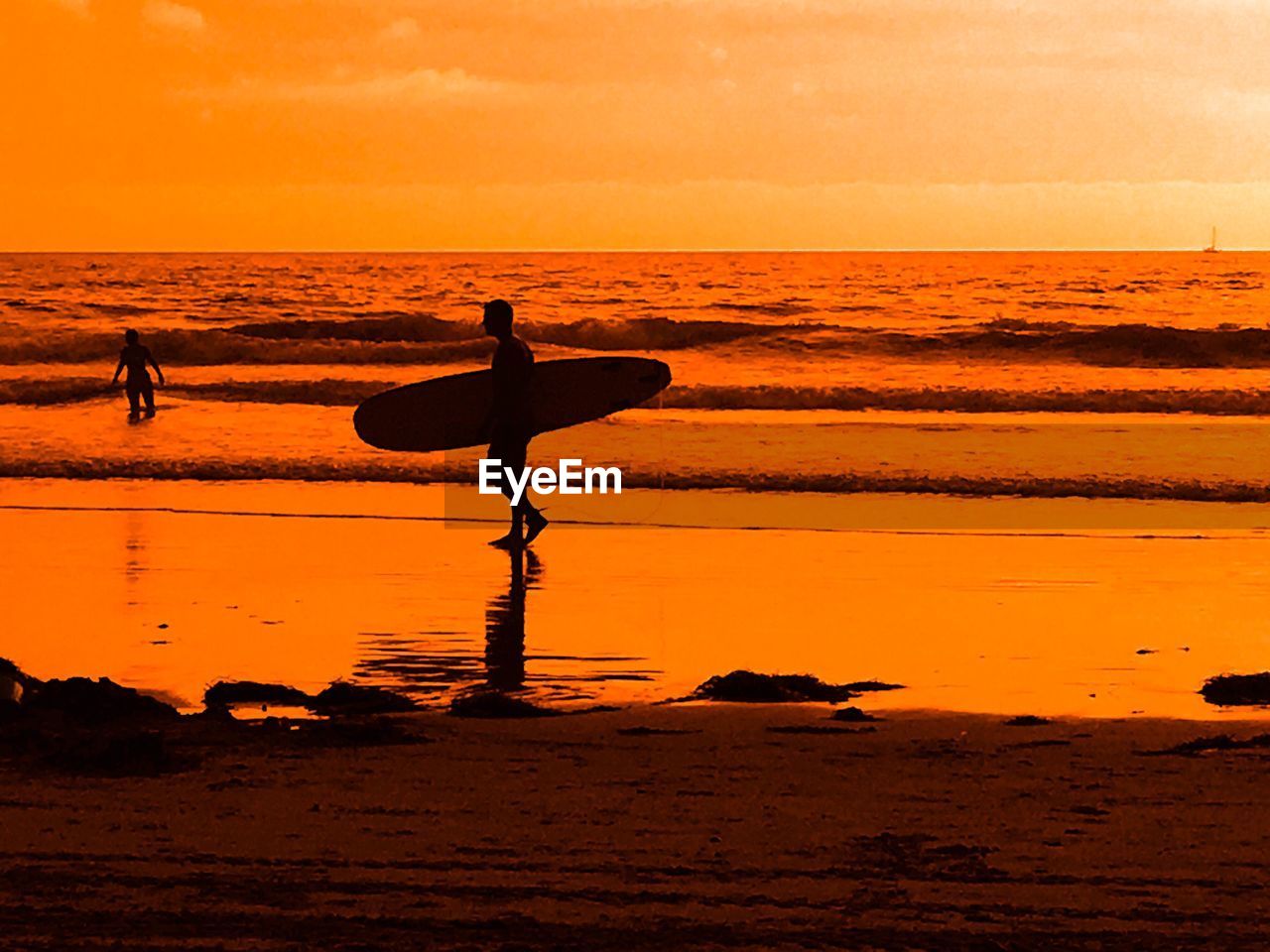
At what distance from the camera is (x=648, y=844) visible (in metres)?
5.21

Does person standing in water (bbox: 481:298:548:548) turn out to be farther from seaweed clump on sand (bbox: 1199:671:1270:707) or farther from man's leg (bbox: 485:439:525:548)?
seaweed clump on sand (bbox: 1199:671:1270:707)

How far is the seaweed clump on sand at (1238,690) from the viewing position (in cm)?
792

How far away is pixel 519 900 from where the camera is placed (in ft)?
15.1

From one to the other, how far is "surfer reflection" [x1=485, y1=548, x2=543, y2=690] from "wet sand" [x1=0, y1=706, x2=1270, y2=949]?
1.51m

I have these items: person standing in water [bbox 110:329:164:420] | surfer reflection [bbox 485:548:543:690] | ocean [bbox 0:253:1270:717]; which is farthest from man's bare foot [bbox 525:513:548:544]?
person standing in water [bbox 110:329:164:420]

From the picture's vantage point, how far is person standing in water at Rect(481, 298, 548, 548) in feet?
43.2

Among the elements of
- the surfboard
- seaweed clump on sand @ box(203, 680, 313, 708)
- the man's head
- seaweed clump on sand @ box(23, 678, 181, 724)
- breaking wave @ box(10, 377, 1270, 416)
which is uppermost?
the man's head

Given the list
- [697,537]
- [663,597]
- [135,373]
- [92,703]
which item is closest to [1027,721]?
[92,703]

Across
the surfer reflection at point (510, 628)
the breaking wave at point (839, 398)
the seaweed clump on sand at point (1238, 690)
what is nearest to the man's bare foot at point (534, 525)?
the surfer reflection at point (510, 628)

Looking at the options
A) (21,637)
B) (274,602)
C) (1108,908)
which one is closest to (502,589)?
(274,602)

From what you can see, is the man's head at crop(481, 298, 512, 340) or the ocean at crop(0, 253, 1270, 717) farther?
the man's head at crop(481, 298, 512, 340)

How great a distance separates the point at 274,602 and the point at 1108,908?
718 centimetres

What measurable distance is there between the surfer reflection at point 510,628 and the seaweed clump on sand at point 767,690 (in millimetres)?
913

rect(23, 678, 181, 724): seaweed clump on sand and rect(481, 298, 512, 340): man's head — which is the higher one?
rect(481, 298, 512, 340): man's head
